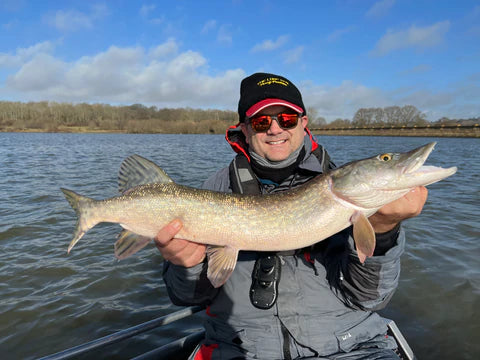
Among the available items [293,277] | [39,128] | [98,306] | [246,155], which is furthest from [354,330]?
[39,128]

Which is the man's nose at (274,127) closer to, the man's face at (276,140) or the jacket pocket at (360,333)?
the man's face at (276,140)

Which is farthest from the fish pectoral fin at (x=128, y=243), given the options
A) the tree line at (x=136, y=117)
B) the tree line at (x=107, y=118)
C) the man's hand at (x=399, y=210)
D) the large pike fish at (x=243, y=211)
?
the tree line at (x=107, y=118)

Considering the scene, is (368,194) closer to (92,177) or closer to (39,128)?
(92,177)

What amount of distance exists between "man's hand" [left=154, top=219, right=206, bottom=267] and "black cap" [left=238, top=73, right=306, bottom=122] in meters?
1.37

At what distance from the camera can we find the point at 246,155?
10.0ft

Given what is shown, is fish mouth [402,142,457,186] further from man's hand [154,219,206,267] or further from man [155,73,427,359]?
man's hand [154,219,206,267]

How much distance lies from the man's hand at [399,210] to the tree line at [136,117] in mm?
74447

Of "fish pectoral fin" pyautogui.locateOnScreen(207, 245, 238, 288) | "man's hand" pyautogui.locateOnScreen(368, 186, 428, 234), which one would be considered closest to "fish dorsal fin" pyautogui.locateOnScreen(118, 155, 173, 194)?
"fish pectoral fin" pyautogui.locateOnScreen(207, 245, 238, 288)

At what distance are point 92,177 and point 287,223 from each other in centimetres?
1382

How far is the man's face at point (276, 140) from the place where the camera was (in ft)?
9.55

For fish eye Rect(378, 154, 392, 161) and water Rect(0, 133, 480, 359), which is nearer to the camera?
fish eye Rect(378, 154, 392, 161)

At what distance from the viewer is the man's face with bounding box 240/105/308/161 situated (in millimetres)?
2912

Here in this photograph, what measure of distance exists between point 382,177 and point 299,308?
1.18 m

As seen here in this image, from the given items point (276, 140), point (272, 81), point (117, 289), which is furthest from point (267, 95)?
point (117, 289)
